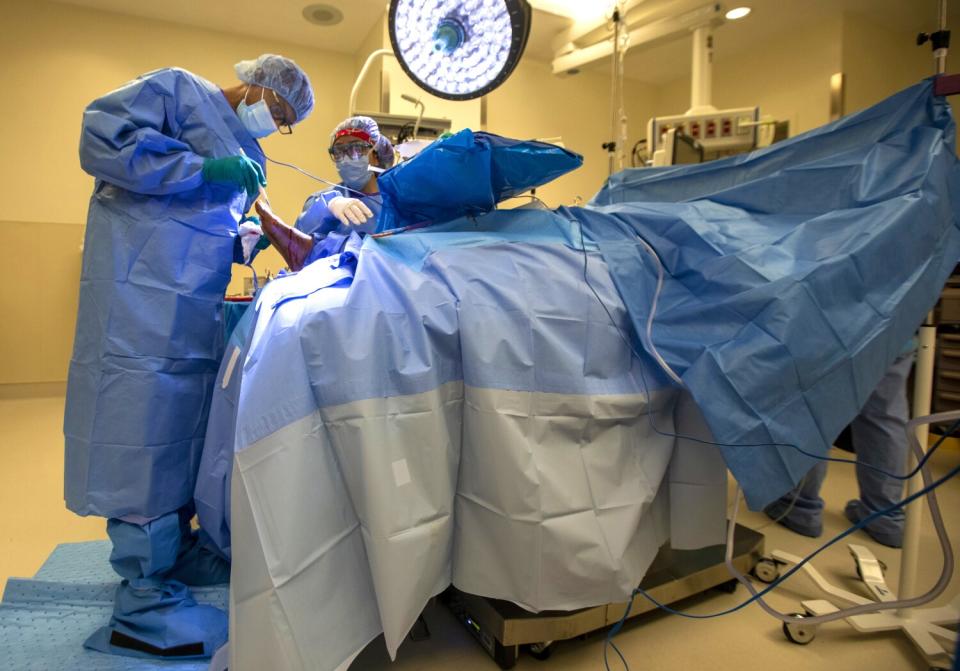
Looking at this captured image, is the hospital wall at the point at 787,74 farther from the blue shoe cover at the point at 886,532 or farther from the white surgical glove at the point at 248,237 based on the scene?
the white surgical glove at the point at 248,237

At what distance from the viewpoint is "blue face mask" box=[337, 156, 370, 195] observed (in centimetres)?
183

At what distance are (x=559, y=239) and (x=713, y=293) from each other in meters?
0.32

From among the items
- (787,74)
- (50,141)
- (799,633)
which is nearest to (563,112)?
(787,74)

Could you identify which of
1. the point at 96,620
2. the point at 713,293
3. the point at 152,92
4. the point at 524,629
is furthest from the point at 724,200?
the point at 96,620

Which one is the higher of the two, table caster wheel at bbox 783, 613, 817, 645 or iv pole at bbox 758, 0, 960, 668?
iv pole at bbox 758, 0, 960, 668

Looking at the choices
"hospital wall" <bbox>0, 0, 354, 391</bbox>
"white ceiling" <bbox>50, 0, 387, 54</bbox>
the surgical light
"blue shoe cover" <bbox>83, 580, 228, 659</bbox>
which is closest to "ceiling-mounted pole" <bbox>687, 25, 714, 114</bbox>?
the surgical light

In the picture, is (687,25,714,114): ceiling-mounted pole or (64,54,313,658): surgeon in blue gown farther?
(687,25,714,114): ceiling-mounted pole

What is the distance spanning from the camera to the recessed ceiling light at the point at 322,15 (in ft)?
11.3

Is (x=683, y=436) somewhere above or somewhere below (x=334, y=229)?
below

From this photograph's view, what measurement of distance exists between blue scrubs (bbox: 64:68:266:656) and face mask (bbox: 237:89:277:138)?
16cm

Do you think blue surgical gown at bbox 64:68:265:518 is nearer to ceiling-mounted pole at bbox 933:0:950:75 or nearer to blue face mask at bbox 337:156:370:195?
blue face mask at bbox 337:156:370:195

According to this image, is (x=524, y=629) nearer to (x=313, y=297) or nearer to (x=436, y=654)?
(x=436, y=654)

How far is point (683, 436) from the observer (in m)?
1.03

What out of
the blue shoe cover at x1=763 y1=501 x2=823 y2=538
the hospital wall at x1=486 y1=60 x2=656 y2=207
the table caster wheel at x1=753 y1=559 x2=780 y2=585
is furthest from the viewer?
the hospital wall at x1=486 y1=60 x2=656 y2=207
